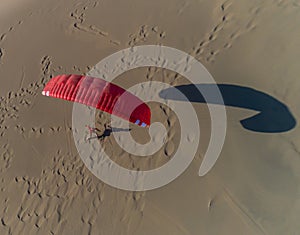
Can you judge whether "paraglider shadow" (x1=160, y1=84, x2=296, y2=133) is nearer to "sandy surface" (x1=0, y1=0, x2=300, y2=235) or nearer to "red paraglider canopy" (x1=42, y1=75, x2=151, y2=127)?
"sandy surface" (x1=0, y1=0, x2=300, y2=235)

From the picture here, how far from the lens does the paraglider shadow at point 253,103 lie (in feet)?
36.0

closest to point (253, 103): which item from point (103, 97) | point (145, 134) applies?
point (145, 134)

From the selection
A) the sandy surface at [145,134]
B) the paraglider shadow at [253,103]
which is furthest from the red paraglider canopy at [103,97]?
the paraglider shadow at [253,103]

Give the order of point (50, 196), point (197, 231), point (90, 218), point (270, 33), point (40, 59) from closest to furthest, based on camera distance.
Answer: point (197, 231)
point (90, 218)
point (50, 196)
point (270, 33)
point (40, 59)

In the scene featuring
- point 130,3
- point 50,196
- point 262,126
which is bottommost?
point 262,126

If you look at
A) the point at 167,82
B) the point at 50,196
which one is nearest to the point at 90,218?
the point at 50,196

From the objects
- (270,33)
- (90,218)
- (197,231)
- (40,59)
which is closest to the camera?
(197,231)

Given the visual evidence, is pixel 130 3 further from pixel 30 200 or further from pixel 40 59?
pixel 30 200

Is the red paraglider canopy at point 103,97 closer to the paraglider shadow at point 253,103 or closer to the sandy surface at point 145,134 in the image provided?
the sandy surface at point 145,134

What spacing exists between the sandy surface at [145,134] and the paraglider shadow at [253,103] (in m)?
0.21

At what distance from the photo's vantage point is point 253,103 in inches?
453

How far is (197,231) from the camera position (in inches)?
387

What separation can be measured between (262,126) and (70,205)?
711 centimetres

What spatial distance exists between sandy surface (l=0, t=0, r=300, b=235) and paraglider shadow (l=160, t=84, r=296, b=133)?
8.1 inches
